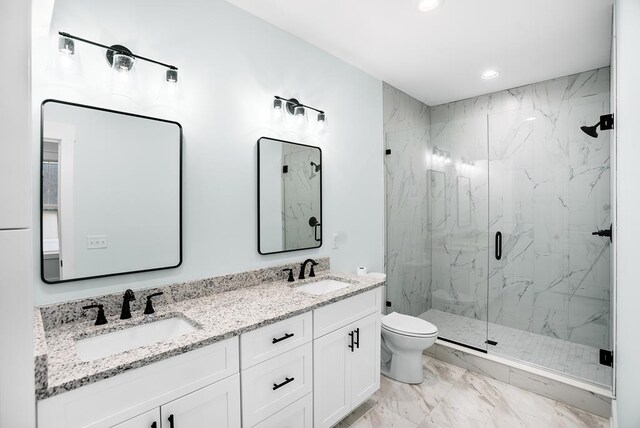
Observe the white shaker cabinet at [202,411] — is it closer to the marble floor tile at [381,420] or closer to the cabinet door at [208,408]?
the cabinet door at [208,408]

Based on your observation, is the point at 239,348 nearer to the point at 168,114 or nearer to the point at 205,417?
the point at 205,417

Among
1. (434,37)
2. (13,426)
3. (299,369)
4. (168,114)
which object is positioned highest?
(434,37)

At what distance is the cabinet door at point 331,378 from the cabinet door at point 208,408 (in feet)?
1.72

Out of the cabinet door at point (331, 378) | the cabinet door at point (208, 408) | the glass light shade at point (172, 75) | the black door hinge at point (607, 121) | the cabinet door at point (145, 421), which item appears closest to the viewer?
the cabinet door at point (145, 421)

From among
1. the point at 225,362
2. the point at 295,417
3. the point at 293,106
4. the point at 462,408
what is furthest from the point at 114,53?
the point at 462,408

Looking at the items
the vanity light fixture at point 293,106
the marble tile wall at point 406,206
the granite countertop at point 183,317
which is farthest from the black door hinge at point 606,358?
the vanity light fixture at point 293,106

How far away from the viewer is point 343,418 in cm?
209

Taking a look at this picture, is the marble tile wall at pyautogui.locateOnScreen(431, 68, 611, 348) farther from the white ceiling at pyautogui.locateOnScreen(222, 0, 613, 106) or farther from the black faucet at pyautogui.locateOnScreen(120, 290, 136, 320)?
the black faucet at pyautogui.locateOnScreen(120, 290, 136, 320)

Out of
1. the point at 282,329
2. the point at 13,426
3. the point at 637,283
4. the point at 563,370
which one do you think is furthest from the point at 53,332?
the point at 563,370

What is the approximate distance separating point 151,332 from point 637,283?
220 centimetres

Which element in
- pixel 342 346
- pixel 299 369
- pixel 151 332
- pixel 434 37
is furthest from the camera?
pixel 434 37

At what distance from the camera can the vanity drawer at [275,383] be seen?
1.45 m

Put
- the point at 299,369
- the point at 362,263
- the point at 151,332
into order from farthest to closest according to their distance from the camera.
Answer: the point at 362,263 → the point at 299,369 → the point at 151,332

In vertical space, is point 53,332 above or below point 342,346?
above
